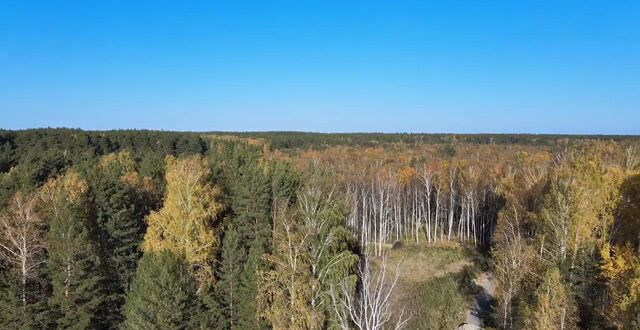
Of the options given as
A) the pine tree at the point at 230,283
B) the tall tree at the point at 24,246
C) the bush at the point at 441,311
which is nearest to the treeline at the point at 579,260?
the bush at the point at 441,311

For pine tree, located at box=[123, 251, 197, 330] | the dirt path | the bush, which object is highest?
pine tree, located at box=[123, 251, 197, 330]

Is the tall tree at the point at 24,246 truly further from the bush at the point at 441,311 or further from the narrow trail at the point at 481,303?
the narrow trail at the point at 481,303

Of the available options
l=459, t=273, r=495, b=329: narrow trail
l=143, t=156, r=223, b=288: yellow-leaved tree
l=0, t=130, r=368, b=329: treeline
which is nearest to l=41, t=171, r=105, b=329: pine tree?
l=0, t=130, r=368, b=329: treeline

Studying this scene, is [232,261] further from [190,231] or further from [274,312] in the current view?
[274,312]

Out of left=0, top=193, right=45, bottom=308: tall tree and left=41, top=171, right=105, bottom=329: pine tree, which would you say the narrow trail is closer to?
left=41, top=171, right=105, bottom=329: pine tree

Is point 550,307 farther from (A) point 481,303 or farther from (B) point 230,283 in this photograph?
(A) point 481,303
